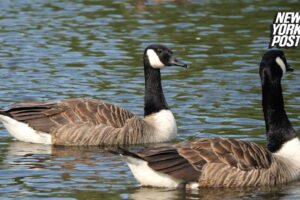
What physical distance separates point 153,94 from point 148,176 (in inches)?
176

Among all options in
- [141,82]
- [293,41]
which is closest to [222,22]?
[293,41]

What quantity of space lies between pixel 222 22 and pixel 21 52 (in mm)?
Answer: 6378

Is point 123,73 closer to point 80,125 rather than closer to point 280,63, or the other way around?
point 80,125

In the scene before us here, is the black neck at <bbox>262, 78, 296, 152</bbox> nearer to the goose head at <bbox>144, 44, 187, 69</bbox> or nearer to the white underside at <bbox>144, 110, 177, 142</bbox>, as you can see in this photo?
the white underside at <bbox>144, 110, 177, 142</bbox>

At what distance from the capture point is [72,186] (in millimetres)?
13930

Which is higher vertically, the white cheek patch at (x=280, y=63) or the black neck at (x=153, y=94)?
the white cheek patch at (x=280, y=63)

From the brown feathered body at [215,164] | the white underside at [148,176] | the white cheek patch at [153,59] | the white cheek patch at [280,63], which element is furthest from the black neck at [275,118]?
the white cheek patch at [153,59]

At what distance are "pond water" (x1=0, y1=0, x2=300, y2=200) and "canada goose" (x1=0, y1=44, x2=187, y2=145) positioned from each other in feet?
0.90

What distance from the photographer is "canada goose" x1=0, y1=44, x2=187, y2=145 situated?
16.9 metres

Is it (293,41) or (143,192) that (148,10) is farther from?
(143,192)

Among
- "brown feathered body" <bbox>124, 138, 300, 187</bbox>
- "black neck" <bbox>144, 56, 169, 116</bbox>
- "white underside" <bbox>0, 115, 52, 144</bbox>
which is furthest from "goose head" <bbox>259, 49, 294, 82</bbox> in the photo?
"white underside" <bbox>0, 115, 52, 144</bbox>

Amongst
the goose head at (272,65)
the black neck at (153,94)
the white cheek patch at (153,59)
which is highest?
the goose head at (272,65)

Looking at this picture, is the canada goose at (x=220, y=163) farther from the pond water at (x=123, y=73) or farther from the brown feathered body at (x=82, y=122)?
the brown feathered body at (x=82, y=122)

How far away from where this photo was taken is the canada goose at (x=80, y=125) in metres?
16.9
